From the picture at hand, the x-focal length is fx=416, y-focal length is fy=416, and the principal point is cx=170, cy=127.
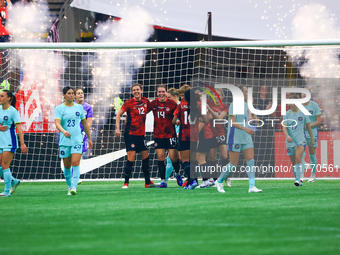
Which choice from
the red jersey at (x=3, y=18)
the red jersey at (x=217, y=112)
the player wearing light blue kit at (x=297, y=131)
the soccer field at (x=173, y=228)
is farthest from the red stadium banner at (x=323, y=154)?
the red jersey at (x=3, y=18)

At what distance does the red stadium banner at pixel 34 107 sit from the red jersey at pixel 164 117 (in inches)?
147

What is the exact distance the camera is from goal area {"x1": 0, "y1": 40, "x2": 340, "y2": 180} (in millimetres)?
10297

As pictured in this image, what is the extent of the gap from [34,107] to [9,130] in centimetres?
420

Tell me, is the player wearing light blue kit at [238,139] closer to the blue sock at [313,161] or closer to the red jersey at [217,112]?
the red jersey at [217,112]

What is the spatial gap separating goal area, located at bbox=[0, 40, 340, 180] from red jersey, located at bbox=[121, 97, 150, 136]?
2.16 m

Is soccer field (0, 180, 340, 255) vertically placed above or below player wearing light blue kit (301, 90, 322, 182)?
below

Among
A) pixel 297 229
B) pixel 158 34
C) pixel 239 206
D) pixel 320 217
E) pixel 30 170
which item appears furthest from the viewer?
pixel 158 34

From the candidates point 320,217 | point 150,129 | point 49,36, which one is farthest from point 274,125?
point 49,36

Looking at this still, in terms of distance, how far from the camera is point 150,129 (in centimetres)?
1107

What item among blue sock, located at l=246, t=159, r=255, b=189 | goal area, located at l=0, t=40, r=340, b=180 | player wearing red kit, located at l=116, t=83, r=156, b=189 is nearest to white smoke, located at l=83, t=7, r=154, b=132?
goal area, located at l=0, t=40, r=340, b=180

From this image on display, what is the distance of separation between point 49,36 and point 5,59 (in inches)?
182

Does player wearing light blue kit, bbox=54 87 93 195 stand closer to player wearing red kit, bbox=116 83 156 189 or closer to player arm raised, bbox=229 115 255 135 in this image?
player wearing red kit, bbox=116 83 156 189

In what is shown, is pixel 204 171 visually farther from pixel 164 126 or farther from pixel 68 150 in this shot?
pixel 68 150

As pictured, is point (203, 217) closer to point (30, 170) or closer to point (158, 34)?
point (30, 170)
